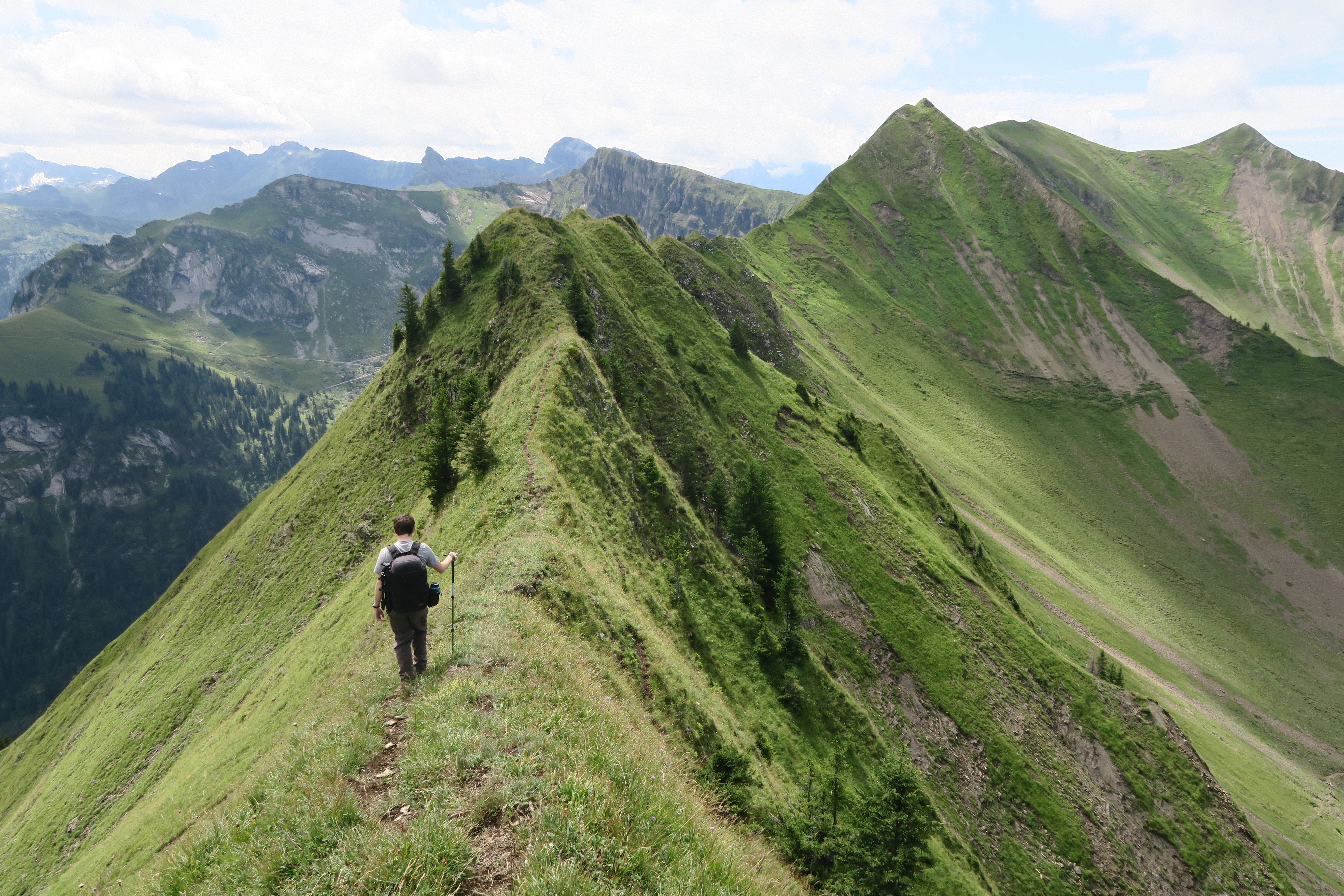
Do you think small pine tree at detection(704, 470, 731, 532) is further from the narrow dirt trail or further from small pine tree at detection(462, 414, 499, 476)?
small pine tree at detection(462, 414, 499, 476)

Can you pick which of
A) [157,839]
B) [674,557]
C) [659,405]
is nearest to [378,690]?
[157,839]

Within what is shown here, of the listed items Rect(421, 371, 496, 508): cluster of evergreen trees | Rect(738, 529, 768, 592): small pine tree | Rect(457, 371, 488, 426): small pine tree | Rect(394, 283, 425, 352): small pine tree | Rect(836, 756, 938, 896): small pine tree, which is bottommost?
Rect(836, 756, 938, 896): small pine tree

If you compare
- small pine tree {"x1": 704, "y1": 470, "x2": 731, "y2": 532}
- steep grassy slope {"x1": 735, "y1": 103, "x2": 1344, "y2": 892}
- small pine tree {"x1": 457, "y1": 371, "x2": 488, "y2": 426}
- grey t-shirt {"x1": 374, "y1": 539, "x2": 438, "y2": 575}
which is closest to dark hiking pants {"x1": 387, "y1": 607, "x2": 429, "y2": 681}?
grey t-shirt {"x1": 374, "y1": 539, "x2": 438, "y2": 575}

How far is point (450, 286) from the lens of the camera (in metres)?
68.6

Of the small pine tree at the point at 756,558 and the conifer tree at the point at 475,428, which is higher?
the conifer tree at the point at 475,428

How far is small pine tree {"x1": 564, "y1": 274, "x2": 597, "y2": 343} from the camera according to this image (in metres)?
58.3

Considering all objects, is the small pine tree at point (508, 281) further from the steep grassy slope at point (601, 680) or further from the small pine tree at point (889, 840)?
the small pine tree at point (889, 840)

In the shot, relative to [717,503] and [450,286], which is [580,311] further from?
[717,503]

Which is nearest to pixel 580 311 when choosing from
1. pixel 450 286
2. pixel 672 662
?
pixel 450 286

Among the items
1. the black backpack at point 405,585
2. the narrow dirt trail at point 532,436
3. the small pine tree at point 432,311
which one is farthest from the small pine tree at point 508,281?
the black backpack at point 405,585

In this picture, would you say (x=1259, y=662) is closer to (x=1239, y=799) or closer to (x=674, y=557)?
(x=1239, y=799)

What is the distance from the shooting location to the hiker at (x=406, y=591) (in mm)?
14609

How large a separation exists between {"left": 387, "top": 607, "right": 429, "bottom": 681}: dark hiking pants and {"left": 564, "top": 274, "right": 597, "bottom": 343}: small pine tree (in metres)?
45.1

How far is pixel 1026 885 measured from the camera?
147 ft
